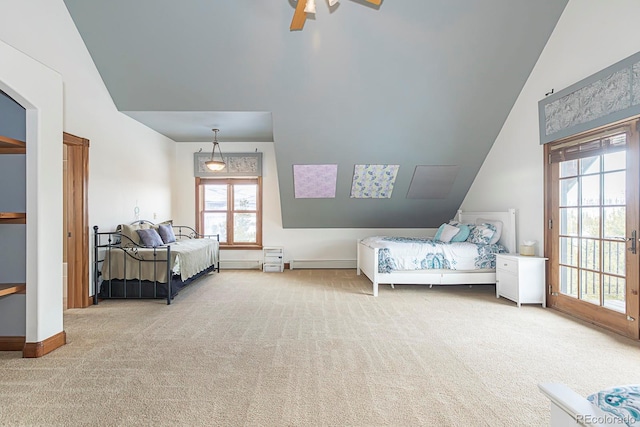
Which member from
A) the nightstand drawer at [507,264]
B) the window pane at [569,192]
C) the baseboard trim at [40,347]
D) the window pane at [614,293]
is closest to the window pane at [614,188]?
the window pane at [569,192]

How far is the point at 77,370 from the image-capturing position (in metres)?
2.62

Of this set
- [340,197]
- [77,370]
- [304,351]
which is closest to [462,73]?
[340,197]

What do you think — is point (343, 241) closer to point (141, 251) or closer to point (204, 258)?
point (204, 258)

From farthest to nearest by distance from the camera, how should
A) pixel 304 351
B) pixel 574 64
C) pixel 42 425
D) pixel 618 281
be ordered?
1. pixel 574 64
2. pixel 618 281
3. pixel 304 351
4. pixel 42 425

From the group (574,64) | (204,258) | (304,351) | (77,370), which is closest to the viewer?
(77,370)

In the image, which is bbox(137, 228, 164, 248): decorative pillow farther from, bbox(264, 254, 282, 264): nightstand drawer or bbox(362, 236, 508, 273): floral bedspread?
bbox(362, 236, 508, 273): floral bedspread

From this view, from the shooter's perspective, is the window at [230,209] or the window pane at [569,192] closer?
the window pane at [569,192]

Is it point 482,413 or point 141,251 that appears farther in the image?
point 141,251

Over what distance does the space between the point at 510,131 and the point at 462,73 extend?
4.12 feet

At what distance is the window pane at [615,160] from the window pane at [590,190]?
16 centimetres

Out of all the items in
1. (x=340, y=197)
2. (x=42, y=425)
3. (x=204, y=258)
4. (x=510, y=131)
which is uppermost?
(x=510, y=131)

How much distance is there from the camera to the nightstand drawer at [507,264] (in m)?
4.50

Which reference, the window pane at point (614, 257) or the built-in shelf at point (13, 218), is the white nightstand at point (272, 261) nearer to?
the built-in shelf at point (13, 218)

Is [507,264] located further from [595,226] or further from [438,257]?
[595,226]
